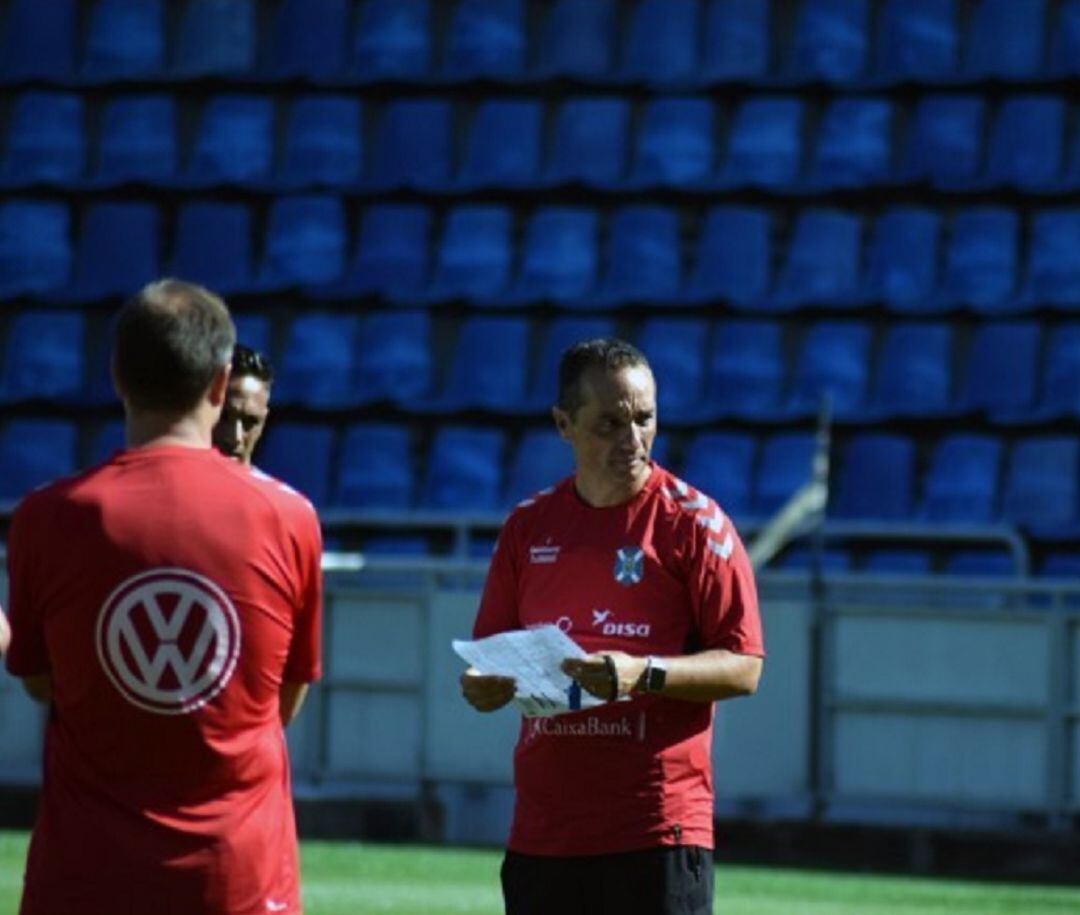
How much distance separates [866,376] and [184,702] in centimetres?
1404

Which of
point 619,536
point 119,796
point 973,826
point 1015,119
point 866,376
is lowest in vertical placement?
point 973,826

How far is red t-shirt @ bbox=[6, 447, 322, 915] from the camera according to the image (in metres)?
4.75

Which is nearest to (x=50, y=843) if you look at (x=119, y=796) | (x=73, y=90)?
(x=119, y=796)

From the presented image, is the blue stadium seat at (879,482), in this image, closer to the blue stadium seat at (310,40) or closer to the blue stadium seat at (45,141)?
the blue stadium seat at (310,40)

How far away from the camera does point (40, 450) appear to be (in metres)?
19.0

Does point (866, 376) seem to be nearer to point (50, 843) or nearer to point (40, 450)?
point (40, 450)

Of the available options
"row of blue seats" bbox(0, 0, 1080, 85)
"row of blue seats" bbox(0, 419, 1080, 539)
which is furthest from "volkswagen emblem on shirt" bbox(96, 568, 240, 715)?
"row of blue seats" bbox(0, 0, 1080, 85)

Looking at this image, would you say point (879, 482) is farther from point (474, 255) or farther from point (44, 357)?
point (44, 357)

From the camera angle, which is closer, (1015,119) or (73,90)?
(1015,119)

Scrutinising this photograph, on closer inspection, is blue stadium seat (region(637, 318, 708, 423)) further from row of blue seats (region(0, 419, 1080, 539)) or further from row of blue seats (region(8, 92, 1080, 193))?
row of blue seats (region(8, 92, 1080, 193))

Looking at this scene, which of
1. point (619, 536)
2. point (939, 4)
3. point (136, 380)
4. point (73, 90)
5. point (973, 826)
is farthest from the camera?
point (73, 90)

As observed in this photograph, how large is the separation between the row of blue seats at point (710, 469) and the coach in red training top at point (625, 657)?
10.8 meters

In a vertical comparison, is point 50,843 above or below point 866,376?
below

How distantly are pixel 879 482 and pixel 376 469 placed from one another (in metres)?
3.39
